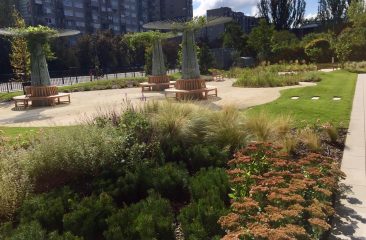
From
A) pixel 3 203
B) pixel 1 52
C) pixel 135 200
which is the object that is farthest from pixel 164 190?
pixel 1 52

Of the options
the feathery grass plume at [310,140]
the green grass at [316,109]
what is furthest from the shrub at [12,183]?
the green grass at [316,109]

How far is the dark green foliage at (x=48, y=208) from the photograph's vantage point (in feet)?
12.9

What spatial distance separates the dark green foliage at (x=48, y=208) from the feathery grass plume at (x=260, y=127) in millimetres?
3438

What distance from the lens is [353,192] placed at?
470 cm

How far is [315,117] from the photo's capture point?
357 inches

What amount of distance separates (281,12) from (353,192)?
196 feet

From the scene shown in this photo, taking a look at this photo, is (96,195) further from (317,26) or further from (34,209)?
(317,26)

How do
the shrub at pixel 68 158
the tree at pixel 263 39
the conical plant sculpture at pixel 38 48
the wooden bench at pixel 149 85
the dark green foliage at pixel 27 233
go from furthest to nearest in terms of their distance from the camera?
the tree at pixel 263 39 → the wooden bench at pixel 149 85 → the conical plant sculpture at pixel 38 48 → the shrub at pixel 68 158 → the dark green foliage at pixel 27 233

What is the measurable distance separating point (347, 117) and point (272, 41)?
33.6m

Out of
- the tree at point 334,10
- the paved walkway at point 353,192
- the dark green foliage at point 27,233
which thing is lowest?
the paved walkway at point 353,192

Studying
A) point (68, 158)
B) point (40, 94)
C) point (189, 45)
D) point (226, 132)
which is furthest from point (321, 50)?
point (68, 158)

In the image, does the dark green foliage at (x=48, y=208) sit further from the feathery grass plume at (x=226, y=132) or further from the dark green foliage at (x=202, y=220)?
the feathery grass plume at (x=226, y=132)

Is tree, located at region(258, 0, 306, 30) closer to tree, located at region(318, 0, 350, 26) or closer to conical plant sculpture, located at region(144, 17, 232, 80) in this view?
tree, located at region(318, 0, 350, 26)

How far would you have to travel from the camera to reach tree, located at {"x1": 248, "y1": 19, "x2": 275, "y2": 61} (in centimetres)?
3991
